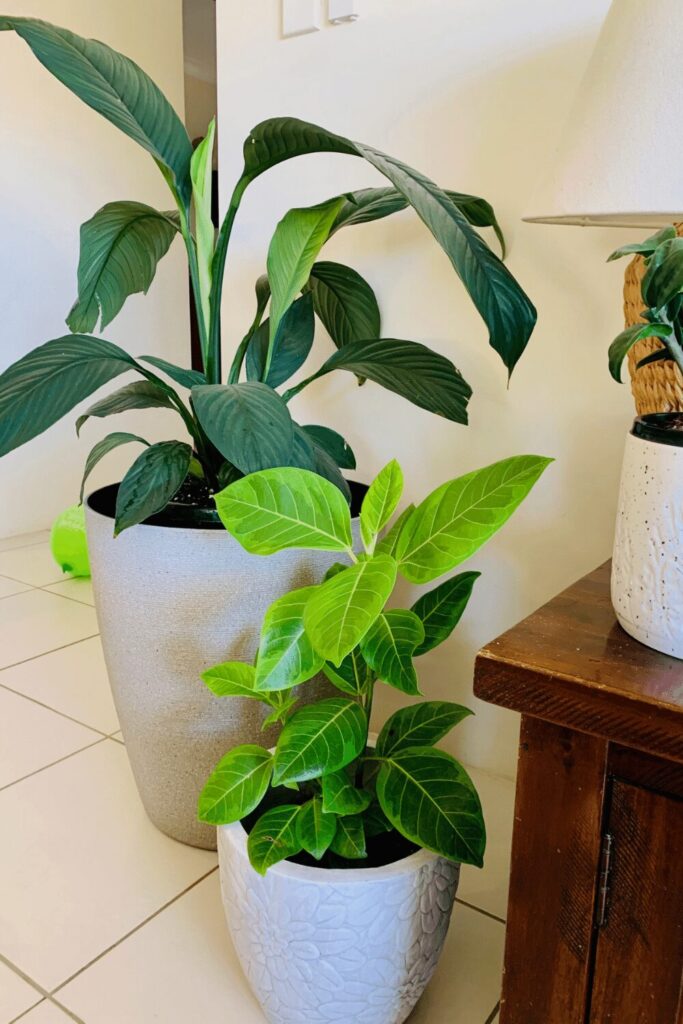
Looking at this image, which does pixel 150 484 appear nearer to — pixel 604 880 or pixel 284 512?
pixel 284 512

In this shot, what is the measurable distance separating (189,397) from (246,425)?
0.23 ft

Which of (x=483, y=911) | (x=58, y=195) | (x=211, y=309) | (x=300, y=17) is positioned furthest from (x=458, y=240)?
(x=58, y=195)

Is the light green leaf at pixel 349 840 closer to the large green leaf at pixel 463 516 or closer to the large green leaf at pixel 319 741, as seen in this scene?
the large green leaf at pixel 319 741

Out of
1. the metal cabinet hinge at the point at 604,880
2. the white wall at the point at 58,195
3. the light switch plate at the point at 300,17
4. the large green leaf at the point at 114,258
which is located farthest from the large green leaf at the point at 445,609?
the white wall at the point at 58,195

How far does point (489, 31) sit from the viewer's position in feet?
3.48

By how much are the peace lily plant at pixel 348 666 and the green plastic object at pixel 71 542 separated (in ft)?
5.12

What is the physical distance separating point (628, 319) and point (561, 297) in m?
0.26

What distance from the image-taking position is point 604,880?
1.87 ft

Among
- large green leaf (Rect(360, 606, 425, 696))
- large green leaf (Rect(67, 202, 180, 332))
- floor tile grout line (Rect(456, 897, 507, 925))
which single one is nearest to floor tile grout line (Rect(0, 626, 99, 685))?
large green leaf (Rect(67, 202, 180, 332))

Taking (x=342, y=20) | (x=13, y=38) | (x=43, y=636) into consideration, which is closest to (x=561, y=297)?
(x=342, y=20)

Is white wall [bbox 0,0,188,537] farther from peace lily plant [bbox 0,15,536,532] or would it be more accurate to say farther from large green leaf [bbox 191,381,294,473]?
large green leaf [bbox 191,381,294,473]

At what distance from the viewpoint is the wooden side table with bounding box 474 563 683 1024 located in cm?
53

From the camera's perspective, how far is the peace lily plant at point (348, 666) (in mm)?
692

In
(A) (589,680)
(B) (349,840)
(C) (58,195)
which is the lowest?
(B) (349,840)
